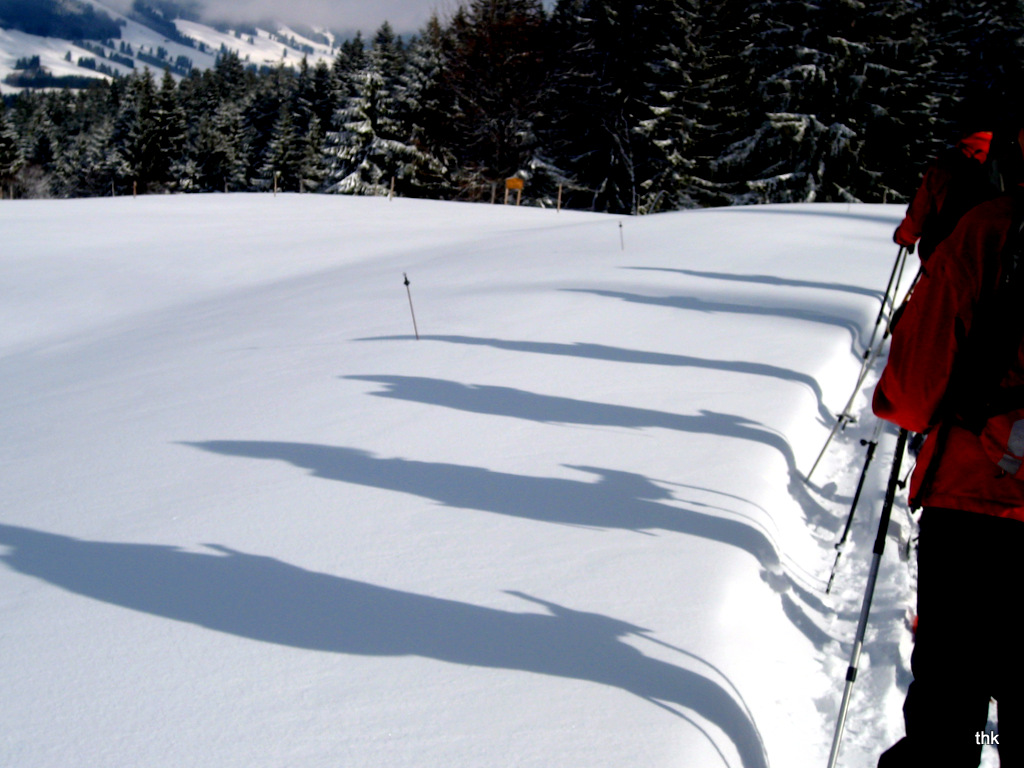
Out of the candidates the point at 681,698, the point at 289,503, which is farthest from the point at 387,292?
the point at 681,698

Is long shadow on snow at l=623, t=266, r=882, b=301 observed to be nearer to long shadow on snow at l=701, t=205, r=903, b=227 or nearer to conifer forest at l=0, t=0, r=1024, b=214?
long shadow on snow at l=701, t=205, r=903, b=227

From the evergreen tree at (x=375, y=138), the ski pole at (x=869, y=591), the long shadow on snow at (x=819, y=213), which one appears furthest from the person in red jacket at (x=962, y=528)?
the evergreen tree at (x=375, y=138)

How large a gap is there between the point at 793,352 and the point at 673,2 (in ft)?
102

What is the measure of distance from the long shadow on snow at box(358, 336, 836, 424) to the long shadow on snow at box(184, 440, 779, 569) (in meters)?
Answer: 2.51

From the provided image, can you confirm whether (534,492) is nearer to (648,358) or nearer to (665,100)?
(648,358)

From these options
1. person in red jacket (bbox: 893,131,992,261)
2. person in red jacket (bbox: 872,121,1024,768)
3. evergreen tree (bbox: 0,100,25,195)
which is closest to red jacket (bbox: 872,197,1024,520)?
person in red jacket (bbox: 872,121,1024,768)

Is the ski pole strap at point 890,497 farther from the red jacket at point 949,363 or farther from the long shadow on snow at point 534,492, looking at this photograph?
the long shadow on snow at point 534,492

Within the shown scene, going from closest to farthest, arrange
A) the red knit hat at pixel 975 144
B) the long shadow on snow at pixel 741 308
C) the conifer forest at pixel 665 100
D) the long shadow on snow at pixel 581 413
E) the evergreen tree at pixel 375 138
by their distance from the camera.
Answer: the red knit hat at pixel 975 144, the long shadow on snow at pixel 581 413, the long shadow on snow at pixel 741 308, the conifer forest at pixel 665 100, the evergreen tree at pixel 375 138

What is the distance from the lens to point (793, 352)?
7.34 meters

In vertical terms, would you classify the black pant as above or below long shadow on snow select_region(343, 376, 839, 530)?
above

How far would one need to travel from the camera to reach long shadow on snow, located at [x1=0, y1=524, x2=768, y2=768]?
288 centimetres

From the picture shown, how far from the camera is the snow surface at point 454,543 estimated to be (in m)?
2.69

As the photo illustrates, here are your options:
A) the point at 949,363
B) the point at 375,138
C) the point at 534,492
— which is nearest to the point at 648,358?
the point at 534,492

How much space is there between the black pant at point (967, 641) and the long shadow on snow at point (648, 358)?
4.41 meters
